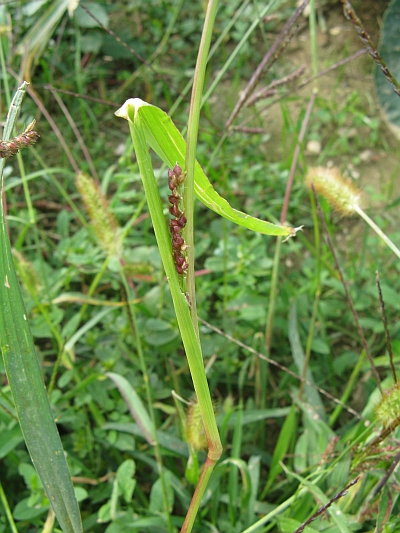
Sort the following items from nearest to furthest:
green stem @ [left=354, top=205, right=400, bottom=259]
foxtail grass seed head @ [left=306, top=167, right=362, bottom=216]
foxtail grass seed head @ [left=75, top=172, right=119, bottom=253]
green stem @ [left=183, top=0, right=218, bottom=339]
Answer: green stem @ [left=183, top=0, right=218, bottom=339] < green stem @ [left=354, top=205, right=400, bottom=259] < foxtail grass seed head @ [left=306, top=167, right=362, bottom=216] < foxtail grass seed head @ [left=75, top=172, right=119, bottom=253]

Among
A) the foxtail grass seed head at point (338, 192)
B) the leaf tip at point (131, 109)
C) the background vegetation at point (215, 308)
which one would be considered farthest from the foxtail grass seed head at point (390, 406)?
the leaf tip at point (131, 109)

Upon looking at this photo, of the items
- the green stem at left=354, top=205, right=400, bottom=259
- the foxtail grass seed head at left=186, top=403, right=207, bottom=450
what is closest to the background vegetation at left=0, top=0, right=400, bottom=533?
the foxtail grass seed head at left=186, top=403, right=207, bottom=450

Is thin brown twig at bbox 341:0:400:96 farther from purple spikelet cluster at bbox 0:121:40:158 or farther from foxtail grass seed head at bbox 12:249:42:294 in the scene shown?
foxtail grass seed head at bbox 12:249:42:294

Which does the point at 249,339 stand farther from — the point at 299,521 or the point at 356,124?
the point at 356,124

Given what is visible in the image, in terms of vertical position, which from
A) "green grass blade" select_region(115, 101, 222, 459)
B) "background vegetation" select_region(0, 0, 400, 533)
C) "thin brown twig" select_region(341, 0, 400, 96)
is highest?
"thin brown twig" select_region(341, 0, 400, 96)

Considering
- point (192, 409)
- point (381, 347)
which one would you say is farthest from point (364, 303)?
point (192, 409)

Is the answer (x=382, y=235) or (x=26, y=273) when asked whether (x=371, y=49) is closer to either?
(x=382, y=235)

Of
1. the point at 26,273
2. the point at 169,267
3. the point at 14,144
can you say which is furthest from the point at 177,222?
the point at 26,273
